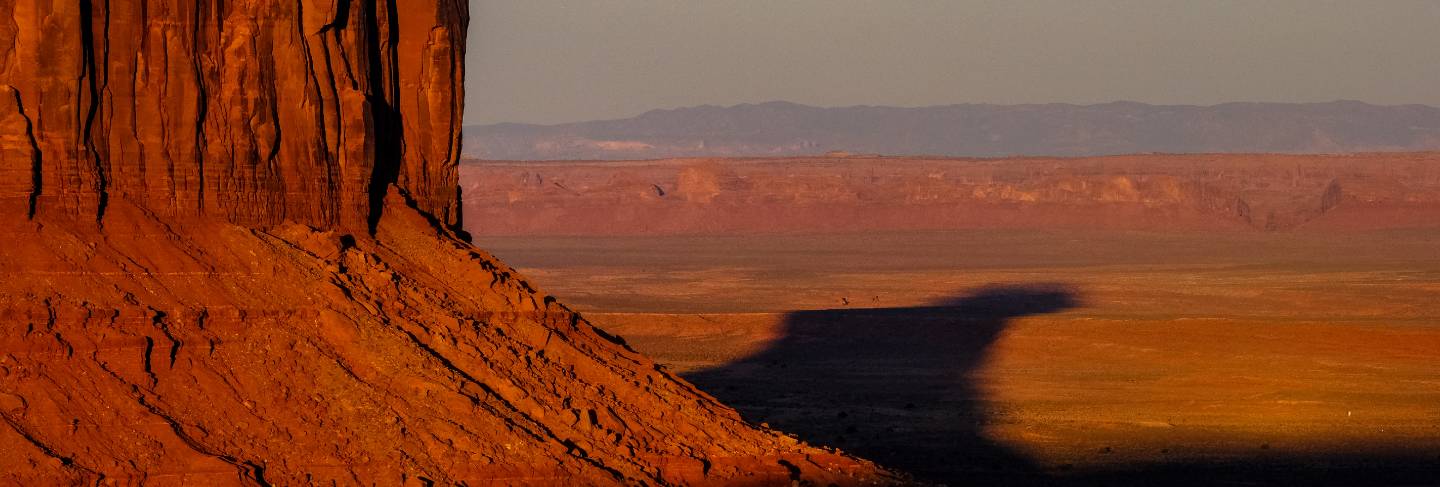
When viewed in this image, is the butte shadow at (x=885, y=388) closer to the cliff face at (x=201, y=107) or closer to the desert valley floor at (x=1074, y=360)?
the desert valley floor at (x=1074, y=360)

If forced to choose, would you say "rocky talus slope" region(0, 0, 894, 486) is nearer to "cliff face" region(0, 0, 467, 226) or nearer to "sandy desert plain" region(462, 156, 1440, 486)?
"cliff face" region(0, 0, 467, 226)

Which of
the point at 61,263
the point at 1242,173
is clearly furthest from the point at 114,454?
the point at 1242,173

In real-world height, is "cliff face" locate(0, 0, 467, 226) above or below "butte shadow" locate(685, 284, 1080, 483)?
above

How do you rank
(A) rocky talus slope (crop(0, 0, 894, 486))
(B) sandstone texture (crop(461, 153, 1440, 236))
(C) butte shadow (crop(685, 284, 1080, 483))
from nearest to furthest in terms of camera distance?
(A) rocky talus slope (crop(0, 0, 894, 486)), (C) butte shadow (crop(685, 284, 1080, 483)), (B) sandstone texture (crop(461, 153, 1440, 236))

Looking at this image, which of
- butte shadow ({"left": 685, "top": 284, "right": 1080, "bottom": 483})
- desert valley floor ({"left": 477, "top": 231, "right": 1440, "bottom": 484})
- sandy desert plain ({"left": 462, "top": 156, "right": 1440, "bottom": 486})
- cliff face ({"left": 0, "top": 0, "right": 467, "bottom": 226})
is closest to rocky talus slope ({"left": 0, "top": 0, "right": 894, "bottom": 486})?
cliff face ({"left": 0, "top": 0, "right": 467, "bottom": 226})

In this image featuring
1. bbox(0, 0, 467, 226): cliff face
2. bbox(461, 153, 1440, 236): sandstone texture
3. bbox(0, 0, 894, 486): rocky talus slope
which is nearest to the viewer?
bbox(0, 0, 894, 486): rocky talus slope

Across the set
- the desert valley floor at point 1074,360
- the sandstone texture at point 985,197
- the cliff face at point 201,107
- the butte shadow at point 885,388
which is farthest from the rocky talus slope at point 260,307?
the sandstone texture at point 985,197
